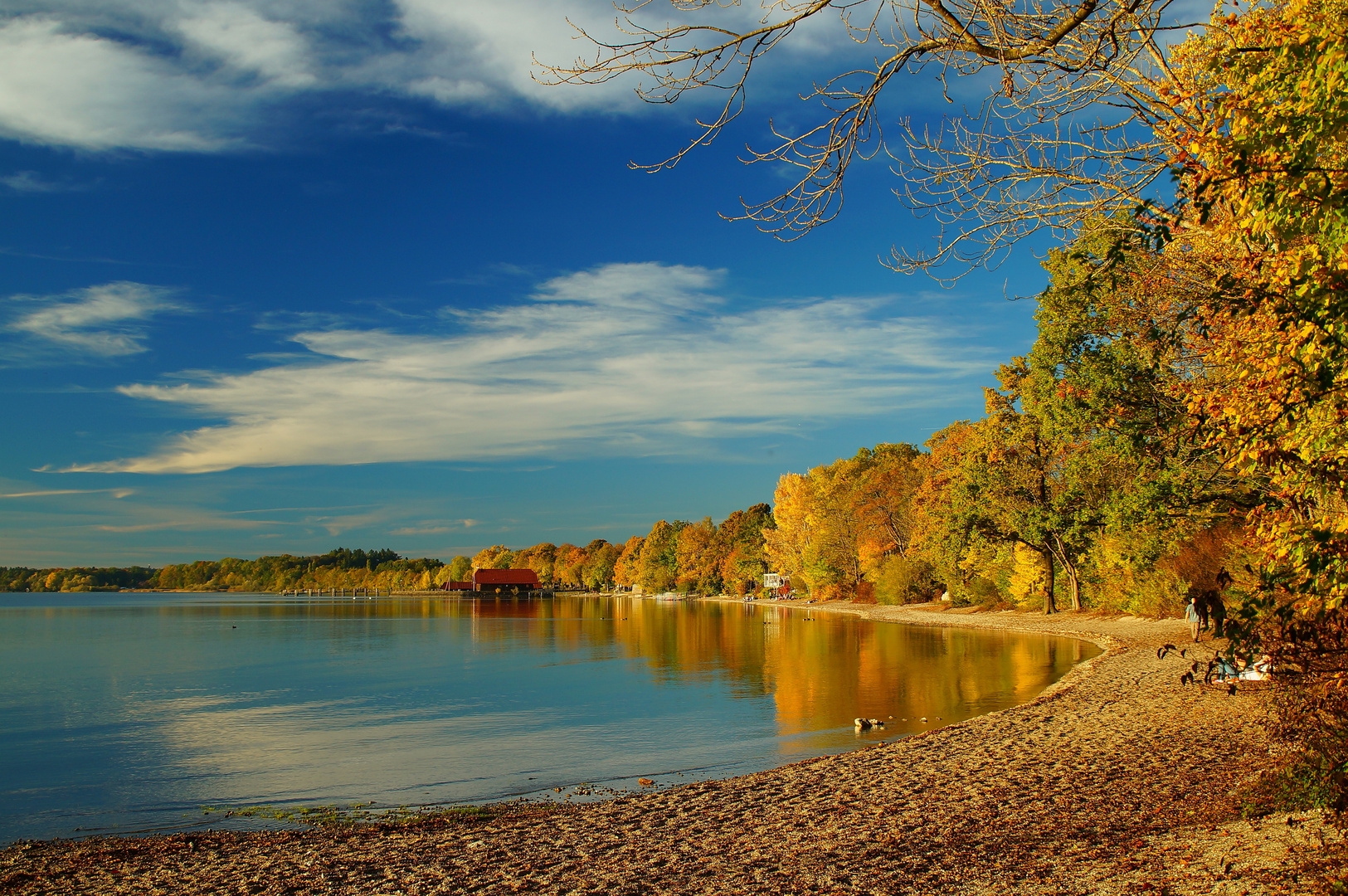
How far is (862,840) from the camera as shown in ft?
26.6

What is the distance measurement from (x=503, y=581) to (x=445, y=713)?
519 feet

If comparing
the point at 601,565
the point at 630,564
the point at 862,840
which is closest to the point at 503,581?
the point at 601,565

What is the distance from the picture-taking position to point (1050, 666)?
24688 millimetres

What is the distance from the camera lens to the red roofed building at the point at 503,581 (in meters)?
176

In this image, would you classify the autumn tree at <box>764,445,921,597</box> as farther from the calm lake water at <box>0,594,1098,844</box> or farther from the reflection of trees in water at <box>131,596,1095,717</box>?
the calm lake water at <box>0,594,1098,844</box>

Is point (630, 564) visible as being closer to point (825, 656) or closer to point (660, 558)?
point (660, 558)

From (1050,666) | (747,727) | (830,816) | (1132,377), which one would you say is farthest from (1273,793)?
(1132,377)

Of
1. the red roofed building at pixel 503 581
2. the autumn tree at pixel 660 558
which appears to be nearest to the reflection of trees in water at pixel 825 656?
the autumn tree at pixel 660 558

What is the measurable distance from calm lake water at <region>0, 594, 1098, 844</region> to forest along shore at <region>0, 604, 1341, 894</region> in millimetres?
2220

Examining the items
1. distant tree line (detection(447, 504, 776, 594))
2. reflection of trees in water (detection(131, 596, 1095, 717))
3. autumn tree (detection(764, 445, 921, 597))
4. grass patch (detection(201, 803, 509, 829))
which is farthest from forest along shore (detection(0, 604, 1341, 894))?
distant tree line (detection(447, 504, 776, 594))

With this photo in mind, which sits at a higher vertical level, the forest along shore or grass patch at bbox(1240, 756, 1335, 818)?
grass patch at bbox(1240, 756, 1335, 818)

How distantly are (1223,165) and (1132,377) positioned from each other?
2432cm

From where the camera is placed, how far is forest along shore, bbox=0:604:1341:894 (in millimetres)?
6496

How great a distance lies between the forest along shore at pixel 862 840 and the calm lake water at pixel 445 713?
7.28ft
